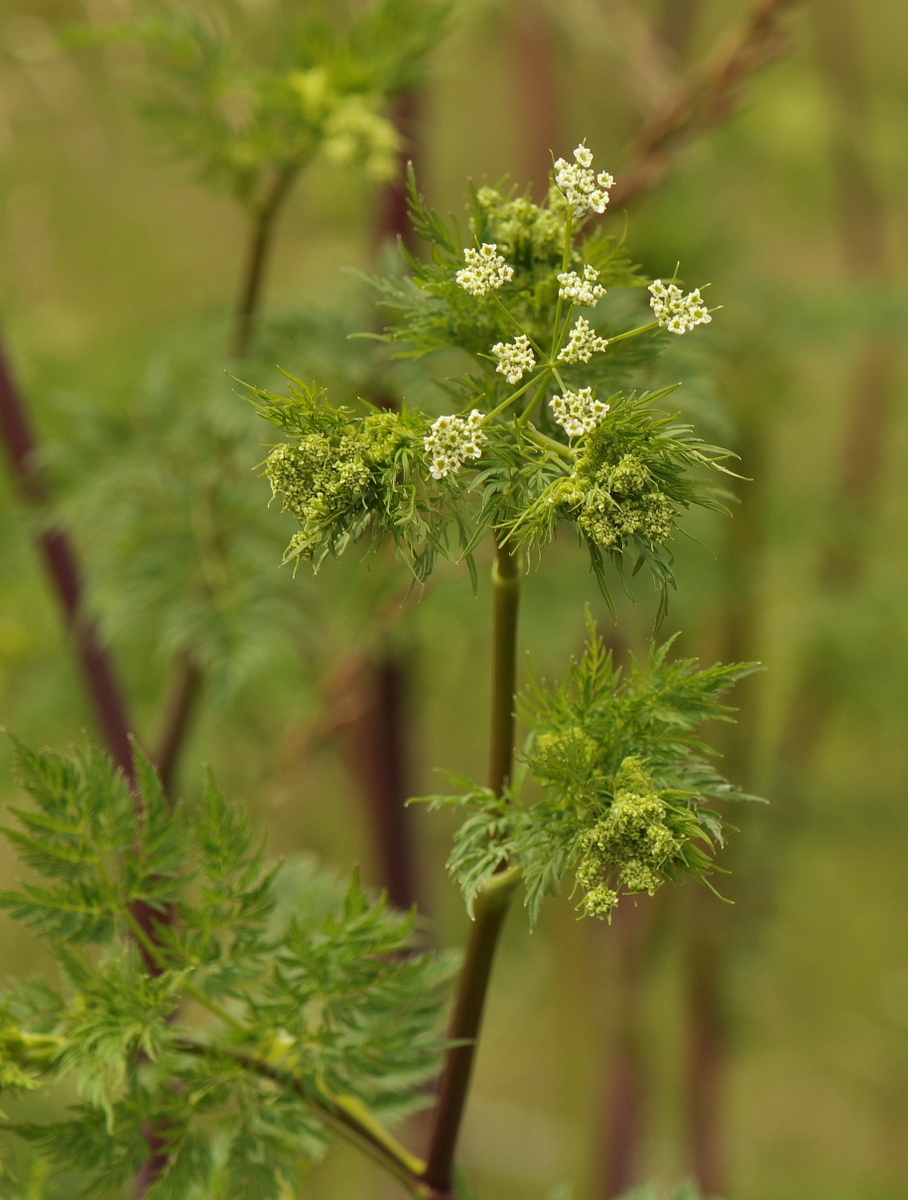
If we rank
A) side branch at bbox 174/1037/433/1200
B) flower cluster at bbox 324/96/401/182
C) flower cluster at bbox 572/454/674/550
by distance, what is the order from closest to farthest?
flower cluster at bbox 572/454/674/550
side branch at bbox 174/1037/433/1200
flower cluster at bbox 324/96/401/182

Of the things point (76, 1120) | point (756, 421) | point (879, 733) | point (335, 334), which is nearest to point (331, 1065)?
point (76, 1120)

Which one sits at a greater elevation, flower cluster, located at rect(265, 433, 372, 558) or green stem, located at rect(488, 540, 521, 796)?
flower cluster, located at rect(265, 433, 372, 558)

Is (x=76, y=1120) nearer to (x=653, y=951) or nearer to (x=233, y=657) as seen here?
(x=233, y=657)

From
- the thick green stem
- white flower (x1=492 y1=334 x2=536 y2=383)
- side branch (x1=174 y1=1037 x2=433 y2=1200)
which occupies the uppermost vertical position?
white flower (x1=492 y1=334 x2=536 y2=383)

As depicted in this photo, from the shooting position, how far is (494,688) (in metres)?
0.30

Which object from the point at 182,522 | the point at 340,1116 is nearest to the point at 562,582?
the point at 182,522

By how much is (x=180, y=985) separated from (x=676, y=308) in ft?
0.77

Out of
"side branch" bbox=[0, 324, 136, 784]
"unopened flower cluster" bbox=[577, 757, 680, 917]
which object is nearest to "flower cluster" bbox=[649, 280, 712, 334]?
"unopened flower cluster" bbox=[577, 757, 680, 917]

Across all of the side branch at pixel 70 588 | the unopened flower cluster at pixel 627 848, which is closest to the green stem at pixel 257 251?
the side branch at pixel 70 588

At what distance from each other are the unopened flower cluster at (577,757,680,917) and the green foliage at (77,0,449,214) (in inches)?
13.9

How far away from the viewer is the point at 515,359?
27 centimetres

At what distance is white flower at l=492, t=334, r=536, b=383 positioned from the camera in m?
0.27

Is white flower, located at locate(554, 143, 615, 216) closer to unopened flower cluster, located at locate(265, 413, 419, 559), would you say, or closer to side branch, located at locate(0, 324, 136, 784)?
unopened flower cluster, located at locate(265, 413, 419, 559)

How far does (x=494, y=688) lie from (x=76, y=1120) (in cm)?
18
